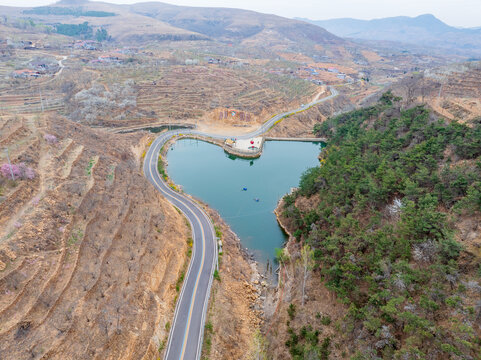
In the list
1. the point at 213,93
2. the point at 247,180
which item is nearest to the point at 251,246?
the point at 247,180

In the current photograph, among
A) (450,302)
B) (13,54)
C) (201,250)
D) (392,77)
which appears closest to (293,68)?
(392,77)

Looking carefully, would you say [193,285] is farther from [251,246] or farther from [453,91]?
[453,91]

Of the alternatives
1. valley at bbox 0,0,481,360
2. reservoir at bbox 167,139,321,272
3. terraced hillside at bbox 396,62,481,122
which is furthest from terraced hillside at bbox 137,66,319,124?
terraced hillside at bbox 396,62,481,122

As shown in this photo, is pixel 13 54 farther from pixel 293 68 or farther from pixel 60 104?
pixel 293 68

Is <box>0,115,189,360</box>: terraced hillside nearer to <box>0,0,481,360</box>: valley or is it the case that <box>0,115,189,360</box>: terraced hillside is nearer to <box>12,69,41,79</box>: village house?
<box>0,0,481,360</box>: valley

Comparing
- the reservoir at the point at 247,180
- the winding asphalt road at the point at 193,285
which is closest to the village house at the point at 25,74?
the reservoir at the point at 247,180

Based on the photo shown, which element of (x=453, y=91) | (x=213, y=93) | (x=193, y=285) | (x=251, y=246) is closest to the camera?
(x=193, y=285)

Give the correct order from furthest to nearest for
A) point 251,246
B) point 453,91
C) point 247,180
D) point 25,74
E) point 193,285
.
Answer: point 25,74 → point 247,180 → point 453,91 → point 251,246 → point 193,285
